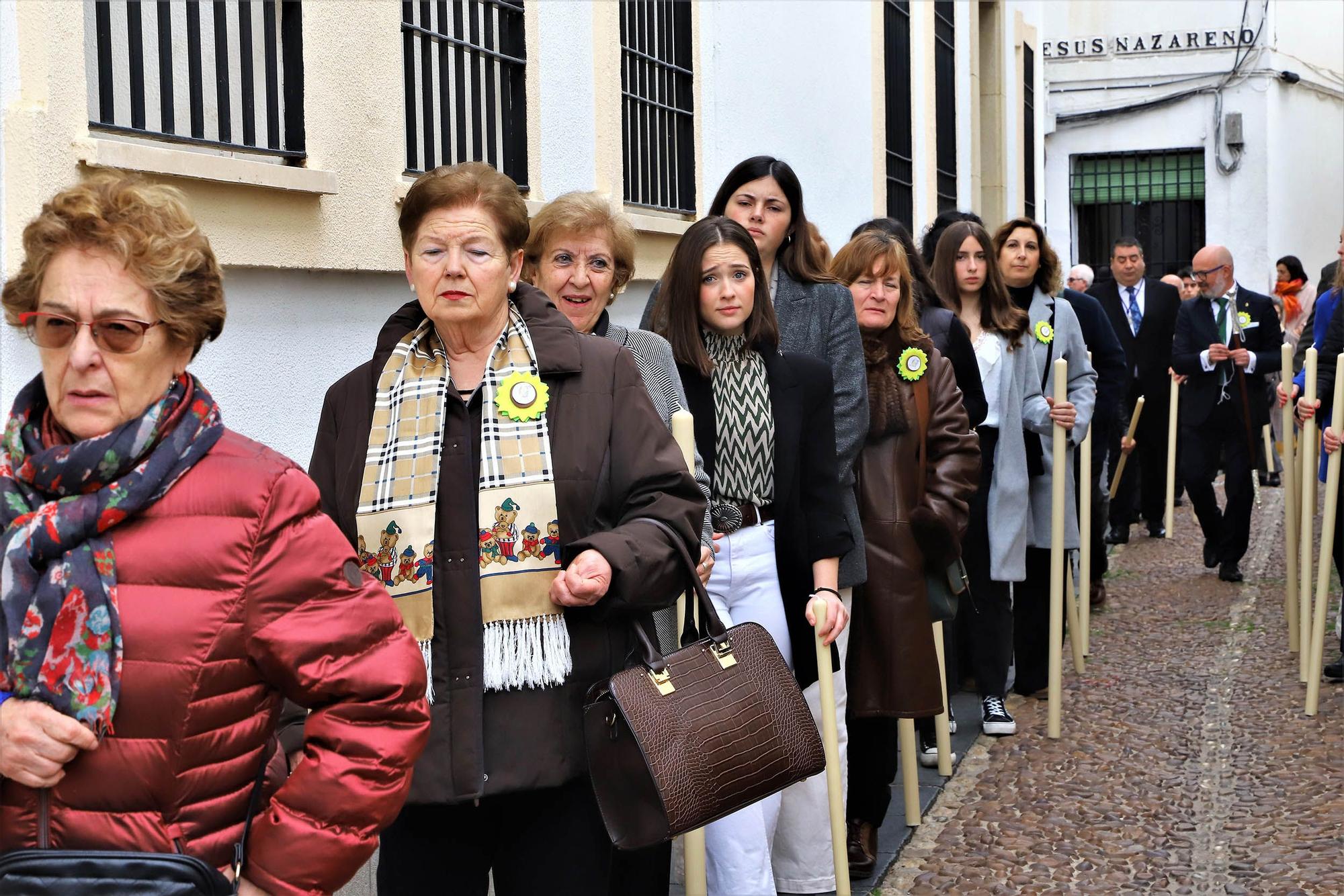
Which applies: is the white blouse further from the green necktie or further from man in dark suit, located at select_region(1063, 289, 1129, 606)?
the green necktie

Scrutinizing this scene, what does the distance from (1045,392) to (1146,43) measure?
68.3 feet

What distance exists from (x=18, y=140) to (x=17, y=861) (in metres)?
2.19

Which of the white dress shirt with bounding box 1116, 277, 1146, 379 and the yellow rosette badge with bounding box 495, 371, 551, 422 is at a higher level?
the white dress shirt with bounding box 1116, 277, 1146, 379

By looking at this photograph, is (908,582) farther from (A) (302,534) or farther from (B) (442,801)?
(A) (302,534)

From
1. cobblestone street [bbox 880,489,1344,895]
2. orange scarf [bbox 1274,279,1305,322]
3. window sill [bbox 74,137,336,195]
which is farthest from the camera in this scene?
orange scarf [bbox 1274,279,1305,322]

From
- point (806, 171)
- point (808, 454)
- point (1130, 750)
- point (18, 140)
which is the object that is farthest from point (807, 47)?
point (18, 140)

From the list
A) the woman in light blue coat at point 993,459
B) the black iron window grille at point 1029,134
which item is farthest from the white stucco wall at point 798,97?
the black iron window grille at point 1029,134

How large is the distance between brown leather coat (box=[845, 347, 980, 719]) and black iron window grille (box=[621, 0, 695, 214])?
2.50 m

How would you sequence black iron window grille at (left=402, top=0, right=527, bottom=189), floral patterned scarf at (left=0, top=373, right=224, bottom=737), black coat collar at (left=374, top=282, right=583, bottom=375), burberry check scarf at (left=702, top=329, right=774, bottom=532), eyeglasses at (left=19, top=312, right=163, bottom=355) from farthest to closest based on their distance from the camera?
black iron window grille at (left=402, top=0, right=527, bottom=189) → burberry check scarf at (left=702, top=329, right=774, bottom=532) → black coat collar at (left=374, top=282, right=583, bottom=375) → eyeglasses at (left=19, top=312, right=163, bottom=355) → floral patterned scarf at (left=0, top=373, right=224, bottom=737)

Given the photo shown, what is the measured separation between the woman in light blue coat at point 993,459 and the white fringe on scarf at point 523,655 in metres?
4.44

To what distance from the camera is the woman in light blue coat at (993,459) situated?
730 cm

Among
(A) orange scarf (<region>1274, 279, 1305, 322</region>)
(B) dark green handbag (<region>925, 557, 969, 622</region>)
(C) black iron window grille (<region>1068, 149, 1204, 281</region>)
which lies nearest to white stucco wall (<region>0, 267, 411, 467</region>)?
(B) dark green handbag (<region>925, 557, 969, 622</region>)

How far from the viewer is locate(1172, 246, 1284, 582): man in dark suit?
1118 cm

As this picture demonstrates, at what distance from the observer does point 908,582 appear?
18.4 ft
